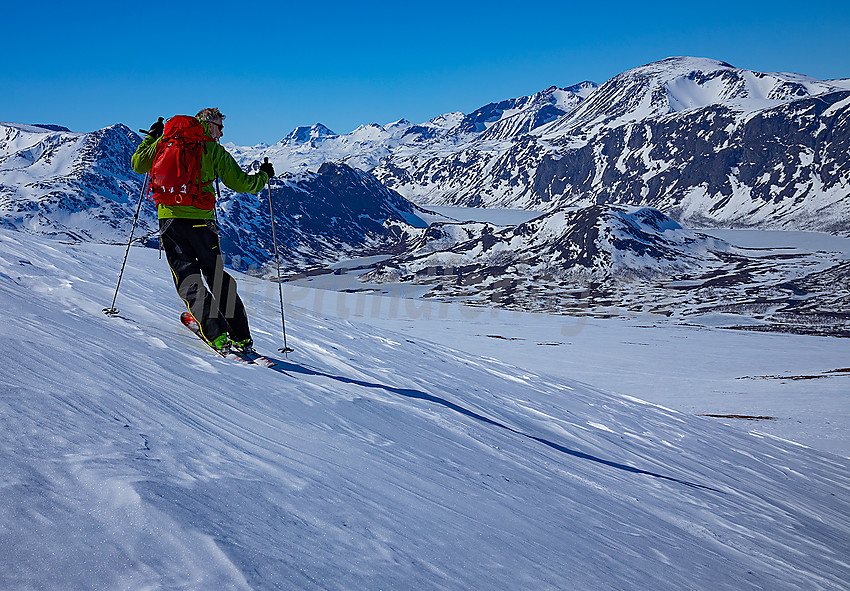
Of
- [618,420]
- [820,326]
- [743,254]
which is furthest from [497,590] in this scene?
[743,254]

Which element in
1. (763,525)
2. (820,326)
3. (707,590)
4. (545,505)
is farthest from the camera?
(820,326)

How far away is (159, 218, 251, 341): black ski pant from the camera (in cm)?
658

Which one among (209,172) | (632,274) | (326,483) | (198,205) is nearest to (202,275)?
(198,205)

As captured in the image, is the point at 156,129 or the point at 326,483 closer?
the point at 326,483

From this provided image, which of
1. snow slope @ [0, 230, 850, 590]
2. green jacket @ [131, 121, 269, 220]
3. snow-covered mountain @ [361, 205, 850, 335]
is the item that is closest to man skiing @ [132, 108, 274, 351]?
green jacket @ [131, 121, 269, 220]

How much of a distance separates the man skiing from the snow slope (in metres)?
0.55

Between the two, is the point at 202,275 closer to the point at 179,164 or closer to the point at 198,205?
the point at 198,205

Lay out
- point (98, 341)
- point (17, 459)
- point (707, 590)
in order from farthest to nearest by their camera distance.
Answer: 1. point (98, 341)
2. point (707, 590)
3. point (17, 459)

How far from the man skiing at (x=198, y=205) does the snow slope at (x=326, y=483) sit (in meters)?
0.55

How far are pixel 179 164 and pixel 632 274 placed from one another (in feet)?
562

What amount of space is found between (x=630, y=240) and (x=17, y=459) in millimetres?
188416

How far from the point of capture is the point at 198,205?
6.52 meters

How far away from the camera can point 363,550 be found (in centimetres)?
302

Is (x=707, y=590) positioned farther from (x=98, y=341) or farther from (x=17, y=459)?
(x=98, y=341)
